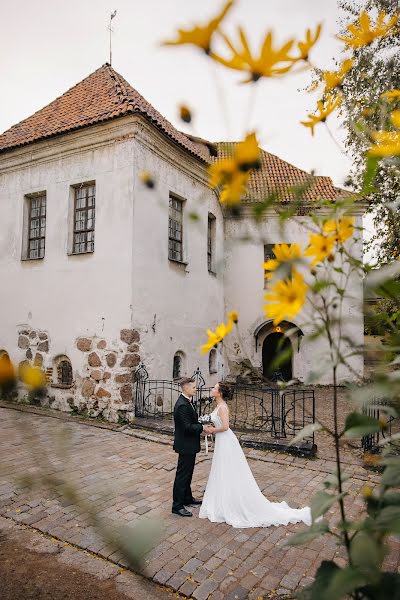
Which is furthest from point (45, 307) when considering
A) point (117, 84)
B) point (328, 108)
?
point (328, 108)

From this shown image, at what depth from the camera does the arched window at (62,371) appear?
11320 millimetres

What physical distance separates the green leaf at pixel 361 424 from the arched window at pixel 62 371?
35.9ft

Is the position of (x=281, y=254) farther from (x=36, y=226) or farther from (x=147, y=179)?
(x=36, y=226)

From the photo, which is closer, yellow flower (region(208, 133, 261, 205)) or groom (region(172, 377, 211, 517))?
yellow flower (region(208, 133, 261, 205))

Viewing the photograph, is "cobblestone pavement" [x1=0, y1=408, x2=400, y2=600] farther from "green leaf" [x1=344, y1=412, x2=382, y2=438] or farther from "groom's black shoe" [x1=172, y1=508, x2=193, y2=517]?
"green leaf" [x1=344, y1=412, x2=382, y2=438]

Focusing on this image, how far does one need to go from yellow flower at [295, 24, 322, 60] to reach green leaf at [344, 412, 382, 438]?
0.83 m

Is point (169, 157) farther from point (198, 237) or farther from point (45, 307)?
point (45, 307)

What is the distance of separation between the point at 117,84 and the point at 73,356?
7.68m

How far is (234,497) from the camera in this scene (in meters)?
5.43

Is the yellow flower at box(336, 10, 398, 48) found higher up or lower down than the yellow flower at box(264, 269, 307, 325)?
higher up

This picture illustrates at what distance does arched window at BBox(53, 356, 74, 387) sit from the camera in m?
11.3

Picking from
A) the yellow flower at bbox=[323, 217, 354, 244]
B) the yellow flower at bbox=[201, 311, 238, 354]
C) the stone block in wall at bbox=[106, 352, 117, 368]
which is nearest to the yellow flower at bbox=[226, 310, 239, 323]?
the yellow flower at bbox=[201, 311, 238, 354]

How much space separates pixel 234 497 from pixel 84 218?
8426 mm

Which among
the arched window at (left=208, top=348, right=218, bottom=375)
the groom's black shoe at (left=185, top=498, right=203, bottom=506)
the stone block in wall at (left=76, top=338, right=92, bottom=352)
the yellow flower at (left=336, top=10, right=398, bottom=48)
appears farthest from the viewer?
the arched window at (left=208, top=348, right=218, bottom=375)
